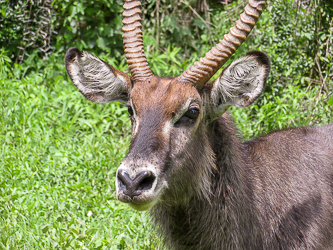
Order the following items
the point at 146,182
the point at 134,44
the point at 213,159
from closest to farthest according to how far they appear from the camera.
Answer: the point at 146,182 → the point at 213,159 → the point at 134,44

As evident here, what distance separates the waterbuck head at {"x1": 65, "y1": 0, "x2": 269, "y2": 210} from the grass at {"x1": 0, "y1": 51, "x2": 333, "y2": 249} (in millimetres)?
1256

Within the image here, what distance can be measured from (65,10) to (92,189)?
3.70 meters

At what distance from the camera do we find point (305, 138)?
4.20 metres

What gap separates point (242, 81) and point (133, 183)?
1.29 metres

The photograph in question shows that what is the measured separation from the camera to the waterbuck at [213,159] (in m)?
3.14

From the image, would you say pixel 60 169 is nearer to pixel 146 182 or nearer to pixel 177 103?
pixel 177 103

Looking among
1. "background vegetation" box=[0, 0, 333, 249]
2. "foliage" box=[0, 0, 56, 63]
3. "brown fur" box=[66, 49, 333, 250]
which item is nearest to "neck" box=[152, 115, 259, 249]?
"brown fur" box=[66, 49, 333, 250]

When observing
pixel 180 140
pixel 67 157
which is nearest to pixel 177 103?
pixel 180 140

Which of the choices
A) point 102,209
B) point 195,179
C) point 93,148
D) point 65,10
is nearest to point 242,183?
point 195,179

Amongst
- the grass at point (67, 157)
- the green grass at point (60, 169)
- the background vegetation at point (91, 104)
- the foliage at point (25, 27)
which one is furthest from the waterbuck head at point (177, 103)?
the foliage at point (25, 27)

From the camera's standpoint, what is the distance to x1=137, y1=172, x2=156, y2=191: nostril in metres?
2.74

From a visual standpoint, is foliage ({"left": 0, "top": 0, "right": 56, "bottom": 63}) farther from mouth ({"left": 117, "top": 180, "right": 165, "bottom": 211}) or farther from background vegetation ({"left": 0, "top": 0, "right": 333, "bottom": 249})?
mouth ({"left": 117, "top": 180, "right": 165, "bottom": 211})

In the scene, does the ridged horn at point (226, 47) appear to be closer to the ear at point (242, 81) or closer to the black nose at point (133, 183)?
the ear at point (242, 81)

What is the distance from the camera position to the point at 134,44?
3.61 metres
